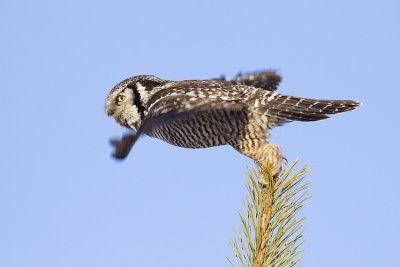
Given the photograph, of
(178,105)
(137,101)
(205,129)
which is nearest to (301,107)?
(205,129)

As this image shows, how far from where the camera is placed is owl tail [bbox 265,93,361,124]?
5512 mm

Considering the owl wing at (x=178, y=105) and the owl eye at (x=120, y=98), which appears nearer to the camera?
the owl wing at (x=178, y=105)

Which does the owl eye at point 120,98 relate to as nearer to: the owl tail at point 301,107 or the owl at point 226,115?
the owl at point 226,115

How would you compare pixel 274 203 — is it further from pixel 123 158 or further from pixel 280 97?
pixel 280 97

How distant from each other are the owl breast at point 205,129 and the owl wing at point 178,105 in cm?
12

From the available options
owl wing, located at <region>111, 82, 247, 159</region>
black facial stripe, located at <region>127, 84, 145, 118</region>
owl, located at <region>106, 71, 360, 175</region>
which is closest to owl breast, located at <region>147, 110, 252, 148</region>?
owl, located at <region>106, 71, 360, 175</region>

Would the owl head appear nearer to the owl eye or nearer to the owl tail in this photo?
the owl eye

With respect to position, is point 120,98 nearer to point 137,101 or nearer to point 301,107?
point 137,101

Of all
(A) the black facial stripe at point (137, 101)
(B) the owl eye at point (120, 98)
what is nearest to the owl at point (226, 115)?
(A) the black facial stripe at point (137, 101)

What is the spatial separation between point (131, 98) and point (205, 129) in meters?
1.39

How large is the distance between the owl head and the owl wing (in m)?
0.43

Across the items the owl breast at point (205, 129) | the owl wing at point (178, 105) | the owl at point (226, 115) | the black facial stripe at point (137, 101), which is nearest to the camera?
the owl wing at point (178, 105)

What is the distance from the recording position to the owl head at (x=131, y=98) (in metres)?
6.52

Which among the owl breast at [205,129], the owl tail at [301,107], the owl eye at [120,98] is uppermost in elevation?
the owl tail at [301,107]
